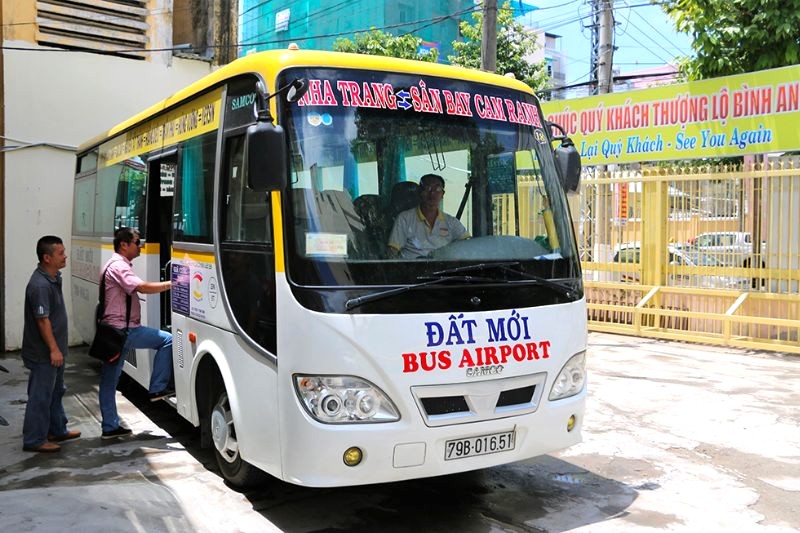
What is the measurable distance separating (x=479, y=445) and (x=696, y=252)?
8015 mm

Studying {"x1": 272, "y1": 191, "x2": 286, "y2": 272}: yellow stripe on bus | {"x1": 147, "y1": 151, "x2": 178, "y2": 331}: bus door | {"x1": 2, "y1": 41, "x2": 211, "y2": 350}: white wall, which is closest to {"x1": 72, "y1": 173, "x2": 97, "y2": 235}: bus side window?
{"x1": 2, "y1": 41, "x2": 211, "y2": 350}: white wall

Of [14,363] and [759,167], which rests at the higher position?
[759,167]

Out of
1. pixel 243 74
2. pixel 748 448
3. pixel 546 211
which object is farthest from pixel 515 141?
pixel 748 448

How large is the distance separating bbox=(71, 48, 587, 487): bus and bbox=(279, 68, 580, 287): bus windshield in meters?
0.01

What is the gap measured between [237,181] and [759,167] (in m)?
8.24

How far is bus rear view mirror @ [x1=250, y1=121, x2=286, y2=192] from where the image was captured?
390cm

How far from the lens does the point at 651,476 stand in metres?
5.47

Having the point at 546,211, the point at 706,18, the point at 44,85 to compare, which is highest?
the point at 706,18

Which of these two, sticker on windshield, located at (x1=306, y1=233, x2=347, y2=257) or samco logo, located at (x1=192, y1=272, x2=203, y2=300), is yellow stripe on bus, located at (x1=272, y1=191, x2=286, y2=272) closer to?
sticker on windshield, located at (x1=306, y1=233, x2=347, y2=257)

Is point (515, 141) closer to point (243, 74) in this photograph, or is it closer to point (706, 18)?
point (243, 74)

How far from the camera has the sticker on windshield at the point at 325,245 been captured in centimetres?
407

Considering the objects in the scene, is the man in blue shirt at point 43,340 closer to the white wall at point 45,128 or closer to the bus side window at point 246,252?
the bus side window at point 246,252

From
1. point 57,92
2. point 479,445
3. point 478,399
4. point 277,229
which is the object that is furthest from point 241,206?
point 57,92

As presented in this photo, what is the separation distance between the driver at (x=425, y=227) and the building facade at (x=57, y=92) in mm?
8071
